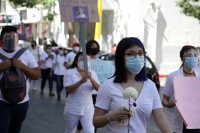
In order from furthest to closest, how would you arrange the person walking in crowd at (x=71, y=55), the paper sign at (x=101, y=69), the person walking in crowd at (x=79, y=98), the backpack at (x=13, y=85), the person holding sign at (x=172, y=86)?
the person walking in crowd at (x=71, y=55)
the paper sign at (x=101, y=69)
the person walking in crowd at (x=79, y=98)
the person holding sign at (x=172, y=86)
the backpack at (x=13, y=85)

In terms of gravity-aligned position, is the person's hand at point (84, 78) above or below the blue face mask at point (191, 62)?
below

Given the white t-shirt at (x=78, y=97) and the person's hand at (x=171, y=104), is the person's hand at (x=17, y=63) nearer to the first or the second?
the white t-shirt at (x=78, y=97)

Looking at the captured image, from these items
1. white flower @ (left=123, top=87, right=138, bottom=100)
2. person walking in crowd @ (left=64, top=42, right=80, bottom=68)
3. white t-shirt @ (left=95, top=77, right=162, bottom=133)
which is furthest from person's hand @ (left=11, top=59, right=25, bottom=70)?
person walking in crowd @ (left=64, top=42, right=80, bottom=68)

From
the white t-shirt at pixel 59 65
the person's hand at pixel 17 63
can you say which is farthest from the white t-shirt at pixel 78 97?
the white t-shirt at pixel 59 65

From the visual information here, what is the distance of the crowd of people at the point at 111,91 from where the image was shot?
4031 millimetres

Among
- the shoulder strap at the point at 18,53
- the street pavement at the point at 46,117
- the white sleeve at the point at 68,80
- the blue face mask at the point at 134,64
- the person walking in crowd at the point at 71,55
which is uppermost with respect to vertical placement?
the blue face mask at the point at 134,64

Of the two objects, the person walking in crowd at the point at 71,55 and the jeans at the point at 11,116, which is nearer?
the jeans at the point at 11,116

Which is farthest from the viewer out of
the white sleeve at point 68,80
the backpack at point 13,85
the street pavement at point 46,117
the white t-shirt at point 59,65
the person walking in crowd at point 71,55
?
the white t-shirt at point 59,65

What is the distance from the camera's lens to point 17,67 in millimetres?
5934

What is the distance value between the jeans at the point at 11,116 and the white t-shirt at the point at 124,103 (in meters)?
2.12

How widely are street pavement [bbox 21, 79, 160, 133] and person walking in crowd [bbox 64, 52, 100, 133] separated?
8.63 feet

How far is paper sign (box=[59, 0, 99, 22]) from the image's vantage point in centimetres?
785

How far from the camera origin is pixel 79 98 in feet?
24.7

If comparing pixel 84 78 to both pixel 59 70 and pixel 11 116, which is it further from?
pixel 59 70
